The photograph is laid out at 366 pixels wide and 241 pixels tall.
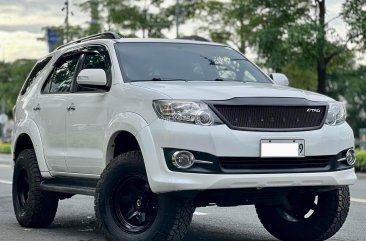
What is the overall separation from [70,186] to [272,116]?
7.37ft

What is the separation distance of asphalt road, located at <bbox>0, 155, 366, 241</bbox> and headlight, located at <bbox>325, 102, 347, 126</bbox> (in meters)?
1.51

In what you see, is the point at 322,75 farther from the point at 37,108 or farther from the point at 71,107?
the point at 71,107

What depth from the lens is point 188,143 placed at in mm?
5906

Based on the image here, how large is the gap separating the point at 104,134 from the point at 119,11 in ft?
111

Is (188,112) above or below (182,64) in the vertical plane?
below

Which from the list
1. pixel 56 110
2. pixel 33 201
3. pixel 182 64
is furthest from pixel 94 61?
pixel 33 201

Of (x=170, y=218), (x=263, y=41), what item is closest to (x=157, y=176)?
(x=170, y=218)

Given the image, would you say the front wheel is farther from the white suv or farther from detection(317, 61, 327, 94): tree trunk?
detection(317, 61, 327, 94): tree trunk

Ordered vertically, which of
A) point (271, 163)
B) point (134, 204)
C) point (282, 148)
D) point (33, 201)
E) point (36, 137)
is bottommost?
point (33, 201)

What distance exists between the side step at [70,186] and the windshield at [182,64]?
1.02 metres

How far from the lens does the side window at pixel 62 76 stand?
8039mm

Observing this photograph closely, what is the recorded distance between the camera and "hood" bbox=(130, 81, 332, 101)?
240 inches

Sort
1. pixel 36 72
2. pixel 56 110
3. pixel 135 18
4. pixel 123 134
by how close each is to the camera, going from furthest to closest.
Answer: pixel 135 18 < pixel 36 72 < pixel 56 110 < pixel 123 134

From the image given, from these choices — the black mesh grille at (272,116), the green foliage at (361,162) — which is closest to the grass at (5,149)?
the green foliage at (361,162)
